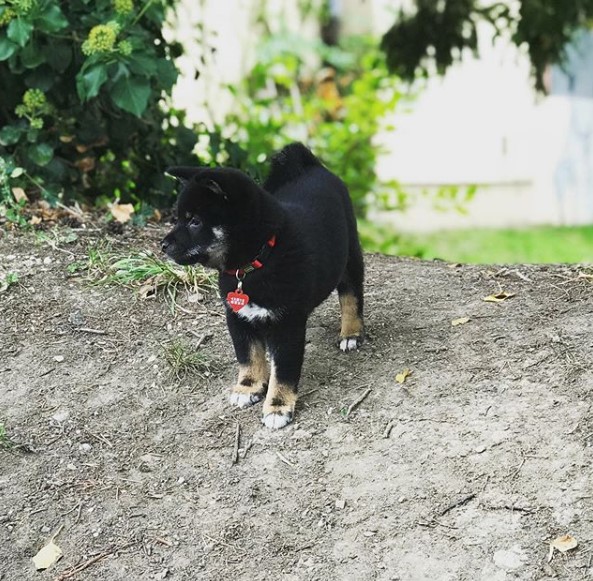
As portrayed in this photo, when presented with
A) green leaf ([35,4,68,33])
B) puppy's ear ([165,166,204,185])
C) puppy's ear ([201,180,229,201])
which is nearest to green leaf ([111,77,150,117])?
green leaf ([35,4,68,33])

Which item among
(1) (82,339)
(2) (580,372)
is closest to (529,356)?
(2) (580,372)

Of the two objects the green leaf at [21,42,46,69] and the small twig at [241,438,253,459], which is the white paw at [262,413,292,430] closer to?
the small twig at [241,438,253,459]

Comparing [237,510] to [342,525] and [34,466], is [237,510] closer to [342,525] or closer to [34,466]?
[342,525]

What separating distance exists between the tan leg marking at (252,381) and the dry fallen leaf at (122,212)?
6.83 feet

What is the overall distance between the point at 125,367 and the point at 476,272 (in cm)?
229

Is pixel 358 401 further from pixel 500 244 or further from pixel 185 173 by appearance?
pixel 500 244

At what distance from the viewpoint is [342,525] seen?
3.70m

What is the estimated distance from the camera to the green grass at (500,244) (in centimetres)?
1077

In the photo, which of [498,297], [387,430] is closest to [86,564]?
[387,430]

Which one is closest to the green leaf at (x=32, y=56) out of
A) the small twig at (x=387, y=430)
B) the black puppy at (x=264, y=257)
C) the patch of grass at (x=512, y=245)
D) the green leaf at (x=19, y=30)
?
the green leaf at (x=19, y=30)

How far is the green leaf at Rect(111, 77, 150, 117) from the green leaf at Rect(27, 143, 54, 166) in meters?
0.84

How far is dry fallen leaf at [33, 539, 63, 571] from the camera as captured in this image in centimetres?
365

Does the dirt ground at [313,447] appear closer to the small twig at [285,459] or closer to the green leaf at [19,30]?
the small twig at [285,459]

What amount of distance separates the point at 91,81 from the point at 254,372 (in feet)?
6.72
